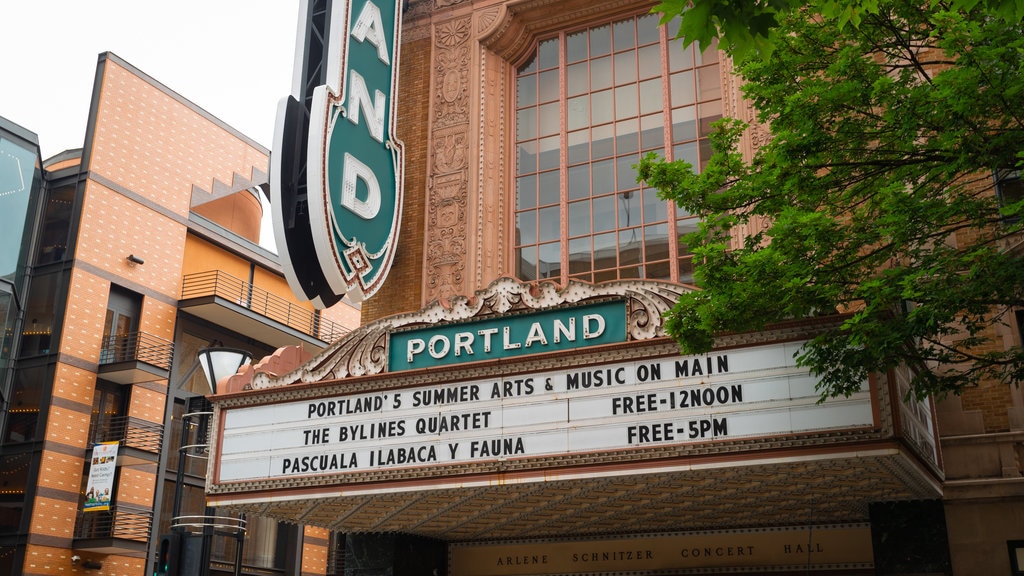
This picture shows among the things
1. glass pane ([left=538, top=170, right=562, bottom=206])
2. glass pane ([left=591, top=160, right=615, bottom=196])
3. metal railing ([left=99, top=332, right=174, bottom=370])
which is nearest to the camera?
glass pane ([left=591, top=160, right=615, bottom=196])

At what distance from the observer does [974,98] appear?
906cm

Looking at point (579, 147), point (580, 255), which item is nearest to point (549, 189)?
point (579, 147)

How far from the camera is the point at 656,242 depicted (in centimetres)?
1716

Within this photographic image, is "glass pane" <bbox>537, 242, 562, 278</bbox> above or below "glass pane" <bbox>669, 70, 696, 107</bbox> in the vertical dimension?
below

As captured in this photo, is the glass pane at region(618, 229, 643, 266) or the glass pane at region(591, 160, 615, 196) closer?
the glass pane at region(618, 229, 643, 266)

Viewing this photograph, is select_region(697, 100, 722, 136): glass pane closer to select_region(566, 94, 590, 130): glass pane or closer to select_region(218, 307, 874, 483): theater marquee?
select_region(566, 94, 590, 130): glass pane

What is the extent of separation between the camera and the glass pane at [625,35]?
18766 millimetres

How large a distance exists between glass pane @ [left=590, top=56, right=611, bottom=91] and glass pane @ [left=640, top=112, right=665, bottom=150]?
46.1 inches

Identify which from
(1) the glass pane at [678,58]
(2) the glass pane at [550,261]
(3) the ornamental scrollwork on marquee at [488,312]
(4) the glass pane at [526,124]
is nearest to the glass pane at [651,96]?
(1) the glass pane at [678,58]

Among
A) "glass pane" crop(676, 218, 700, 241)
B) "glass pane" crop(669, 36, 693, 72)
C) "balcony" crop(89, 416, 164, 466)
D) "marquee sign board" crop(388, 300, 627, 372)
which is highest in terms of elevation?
"glass pane" crop(669, 36, 693, 72)

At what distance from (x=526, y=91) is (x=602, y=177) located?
2.65m

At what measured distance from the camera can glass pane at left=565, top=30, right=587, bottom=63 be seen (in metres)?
19.2

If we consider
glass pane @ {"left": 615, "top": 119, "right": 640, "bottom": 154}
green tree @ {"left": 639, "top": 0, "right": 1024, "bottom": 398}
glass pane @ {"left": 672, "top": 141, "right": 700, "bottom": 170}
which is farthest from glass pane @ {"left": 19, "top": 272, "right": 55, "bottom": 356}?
green tree @ {"left": 639, "top": 0, "right": 1024, "bottom": 398}

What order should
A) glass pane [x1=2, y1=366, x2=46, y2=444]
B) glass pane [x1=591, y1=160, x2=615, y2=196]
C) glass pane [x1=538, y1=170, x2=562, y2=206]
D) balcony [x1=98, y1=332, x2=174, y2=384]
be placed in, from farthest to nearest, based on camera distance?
1. balcony [x1=98, y1=332, x2=174, y2=384]
2. glass pane [x1=2, y1=366, x2=46, y2=444]
3. glass pane [x1=538, y1=170, x2=562, y2=206]
4. glass pane [x1=591, y1=160, x2=615, y2=196]
